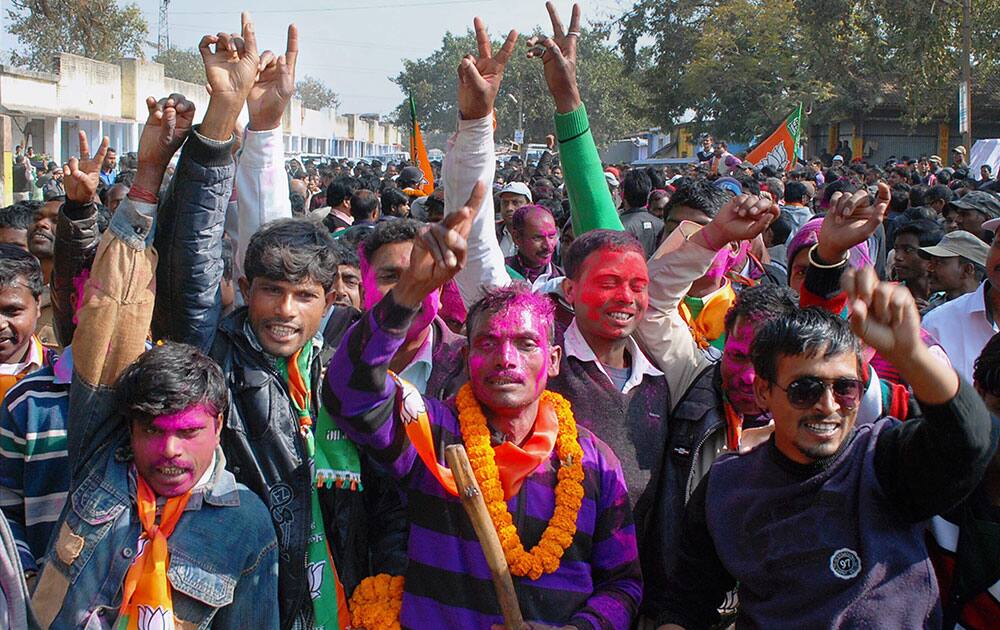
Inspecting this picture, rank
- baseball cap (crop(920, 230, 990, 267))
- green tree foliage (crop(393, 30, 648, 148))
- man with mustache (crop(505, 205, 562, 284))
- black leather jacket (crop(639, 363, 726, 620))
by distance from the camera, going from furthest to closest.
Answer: green tree foliage (crop(393, 30, 648, 148)) < man with mustache (crop(505, 205, 562, 284)) < baseball cap (crop(920, 230, 990, 267)) < black leather jacket (crop(639, 363, 726, 620))

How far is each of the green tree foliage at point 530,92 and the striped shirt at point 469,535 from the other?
3882 cm

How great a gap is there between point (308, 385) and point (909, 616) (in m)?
1.69

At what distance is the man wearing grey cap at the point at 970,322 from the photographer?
355cm

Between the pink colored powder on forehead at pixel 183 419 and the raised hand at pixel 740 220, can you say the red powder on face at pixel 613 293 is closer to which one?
the raised hand at pixel 740 220

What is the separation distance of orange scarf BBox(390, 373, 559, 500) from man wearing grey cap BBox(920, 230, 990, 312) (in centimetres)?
296

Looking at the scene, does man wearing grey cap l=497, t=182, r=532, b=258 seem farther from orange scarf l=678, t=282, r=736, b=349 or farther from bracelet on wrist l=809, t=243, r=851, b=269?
bracelet on wrist l=809, t=243, r=851, b=269

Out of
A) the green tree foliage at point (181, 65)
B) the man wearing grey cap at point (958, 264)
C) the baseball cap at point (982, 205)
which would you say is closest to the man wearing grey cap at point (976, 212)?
the baseball cap at point (982, 205)

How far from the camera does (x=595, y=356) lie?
305 centimetres

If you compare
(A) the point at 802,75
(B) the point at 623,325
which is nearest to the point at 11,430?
(B) the point at 623,325

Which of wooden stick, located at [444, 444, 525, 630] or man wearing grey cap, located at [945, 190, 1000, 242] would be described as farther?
man wearing grey cap, located at [945, 190, 1000, 242]

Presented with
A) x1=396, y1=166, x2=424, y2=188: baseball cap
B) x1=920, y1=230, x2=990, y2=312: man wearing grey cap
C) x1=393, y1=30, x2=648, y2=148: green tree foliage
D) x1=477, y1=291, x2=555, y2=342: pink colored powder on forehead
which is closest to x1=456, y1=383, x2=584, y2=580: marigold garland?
x1=477, y1=291, x2=555, y2=342: pink colored powder on forehead

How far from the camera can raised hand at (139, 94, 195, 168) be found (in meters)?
2.67

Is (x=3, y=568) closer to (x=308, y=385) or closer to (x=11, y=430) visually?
(x=11, y=430)

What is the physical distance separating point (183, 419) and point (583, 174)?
183cm
